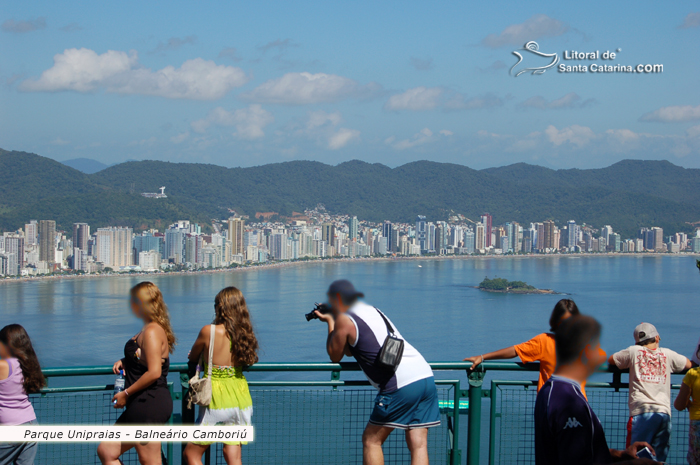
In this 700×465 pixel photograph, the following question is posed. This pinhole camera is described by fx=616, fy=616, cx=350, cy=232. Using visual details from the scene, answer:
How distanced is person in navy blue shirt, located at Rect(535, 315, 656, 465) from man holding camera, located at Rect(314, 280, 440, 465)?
0.49 m

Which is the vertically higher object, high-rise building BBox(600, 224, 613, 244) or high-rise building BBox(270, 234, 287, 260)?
high-rise building BBox(600, 224, 613, 244)

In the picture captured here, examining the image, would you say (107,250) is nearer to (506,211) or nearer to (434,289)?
(434,289)

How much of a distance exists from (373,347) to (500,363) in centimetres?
56

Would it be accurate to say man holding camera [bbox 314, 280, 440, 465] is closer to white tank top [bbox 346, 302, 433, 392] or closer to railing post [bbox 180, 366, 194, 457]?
white tank top [bbox 346, 302, 433, 392]

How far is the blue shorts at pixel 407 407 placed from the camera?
1.64 m

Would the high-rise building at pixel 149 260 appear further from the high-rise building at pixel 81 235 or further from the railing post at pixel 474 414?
the railing post at pixel 474 414

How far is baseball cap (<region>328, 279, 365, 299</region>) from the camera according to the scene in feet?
5.46

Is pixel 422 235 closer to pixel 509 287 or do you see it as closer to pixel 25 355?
pixel 509 287

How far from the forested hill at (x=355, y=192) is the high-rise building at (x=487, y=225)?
5.47 metres

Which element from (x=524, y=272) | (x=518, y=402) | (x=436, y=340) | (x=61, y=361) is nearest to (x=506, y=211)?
(x=524, y=272)

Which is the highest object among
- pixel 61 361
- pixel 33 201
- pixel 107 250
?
pixel 33 201

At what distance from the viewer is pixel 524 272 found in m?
52.5

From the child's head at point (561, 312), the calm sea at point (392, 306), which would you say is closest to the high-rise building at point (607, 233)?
the calm sea at point (392, 306)

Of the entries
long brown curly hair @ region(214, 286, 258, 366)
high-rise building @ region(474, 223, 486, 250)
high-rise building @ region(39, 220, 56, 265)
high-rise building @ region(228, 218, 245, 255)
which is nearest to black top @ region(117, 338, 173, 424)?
long brown curly hair @ region(214, 286, 258, 366)
